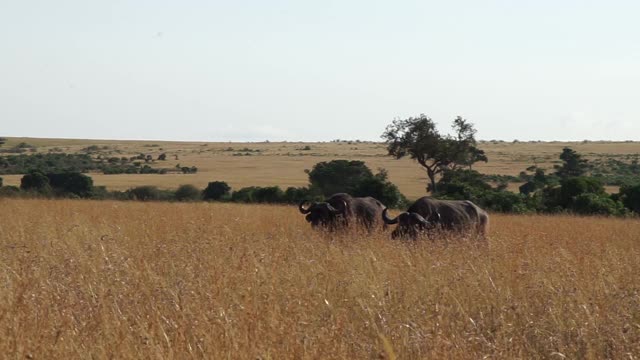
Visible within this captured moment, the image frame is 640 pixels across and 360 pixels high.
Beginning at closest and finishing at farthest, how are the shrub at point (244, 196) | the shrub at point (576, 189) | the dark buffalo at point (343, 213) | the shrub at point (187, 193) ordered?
1. the dark buffalo at point (343, 213)
2. the shrub at point (576, 189)
3. the shrub at point (244, 196)
4. the shrub at point (187, 193)

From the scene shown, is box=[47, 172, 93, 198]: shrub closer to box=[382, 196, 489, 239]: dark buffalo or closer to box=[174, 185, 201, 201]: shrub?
box=[174, 185, 201, 201]: shrub

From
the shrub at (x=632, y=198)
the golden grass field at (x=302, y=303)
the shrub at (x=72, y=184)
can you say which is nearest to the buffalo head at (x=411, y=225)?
the golden grass field at (x=302, y=303)

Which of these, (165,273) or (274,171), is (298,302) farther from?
(274,171)

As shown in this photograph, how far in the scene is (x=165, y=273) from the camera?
8.05m

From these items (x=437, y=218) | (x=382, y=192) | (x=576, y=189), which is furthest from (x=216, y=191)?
(x=437, y=218)

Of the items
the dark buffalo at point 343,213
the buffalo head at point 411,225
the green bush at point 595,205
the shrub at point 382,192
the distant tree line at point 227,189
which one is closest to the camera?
the buffalo head at point 411,225

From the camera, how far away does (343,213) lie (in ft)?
52.0

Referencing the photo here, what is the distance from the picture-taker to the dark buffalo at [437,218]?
13.6m

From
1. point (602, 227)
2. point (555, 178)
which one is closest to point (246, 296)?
point (602, 227)

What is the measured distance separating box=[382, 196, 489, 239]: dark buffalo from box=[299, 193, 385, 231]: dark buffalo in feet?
2.64

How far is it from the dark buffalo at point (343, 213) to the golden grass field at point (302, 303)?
451 cm

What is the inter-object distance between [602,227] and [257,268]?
11.8 metres

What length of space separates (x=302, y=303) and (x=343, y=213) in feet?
30.6

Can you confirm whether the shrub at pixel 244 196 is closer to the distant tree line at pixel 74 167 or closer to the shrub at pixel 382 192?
the shrub at pixel 382 192
